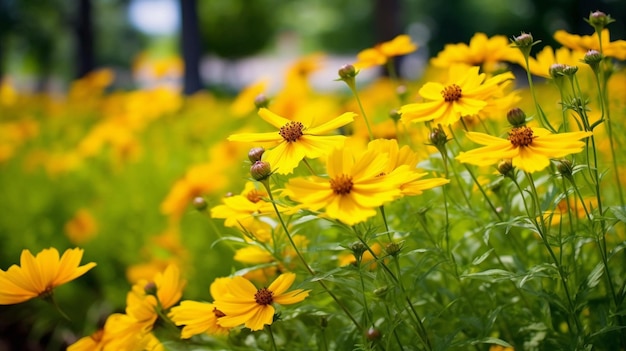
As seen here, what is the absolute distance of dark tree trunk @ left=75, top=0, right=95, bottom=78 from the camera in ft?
27.2

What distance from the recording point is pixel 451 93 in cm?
72

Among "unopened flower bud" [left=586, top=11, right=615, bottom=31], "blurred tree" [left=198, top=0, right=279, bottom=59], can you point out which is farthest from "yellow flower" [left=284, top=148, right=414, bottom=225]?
"blurred tree" [left=198, top=0, right=279, bottom=59]

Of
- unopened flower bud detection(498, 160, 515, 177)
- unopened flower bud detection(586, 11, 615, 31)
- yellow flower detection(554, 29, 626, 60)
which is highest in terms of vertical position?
unopened flower bud detection(586, 11, 615, 31)

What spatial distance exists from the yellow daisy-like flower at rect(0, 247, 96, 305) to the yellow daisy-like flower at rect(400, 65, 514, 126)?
402 millimetres

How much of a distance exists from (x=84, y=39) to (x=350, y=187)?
28.3ft

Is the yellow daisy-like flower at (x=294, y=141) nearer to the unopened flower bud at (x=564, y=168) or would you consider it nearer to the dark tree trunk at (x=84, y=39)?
the unopened flower bud at (x=564, y=168)

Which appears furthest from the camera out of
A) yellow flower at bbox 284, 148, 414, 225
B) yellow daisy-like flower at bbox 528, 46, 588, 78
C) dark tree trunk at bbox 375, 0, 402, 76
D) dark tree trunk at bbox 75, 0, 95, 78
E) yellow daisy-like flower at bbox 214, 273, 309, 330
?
dark tree trunk at bbox 75, 0, 95, 78

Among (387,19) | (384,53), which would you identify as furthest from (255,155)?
(387,19)

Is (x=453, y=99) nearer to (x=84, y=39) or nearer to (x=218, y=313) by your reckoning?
(x=218, y=313)

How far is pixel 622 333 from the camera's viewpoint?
0.74 meters

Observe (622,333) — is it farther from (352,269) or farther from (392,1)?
(392,1)

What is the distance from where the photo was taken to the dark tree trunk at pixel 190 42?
5559 millimetres

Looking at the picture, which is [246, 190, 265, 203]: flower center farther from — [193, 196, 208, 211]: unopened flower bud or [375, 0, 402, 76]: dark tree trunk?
[375, 0, 402, 76]: dark tree trunk

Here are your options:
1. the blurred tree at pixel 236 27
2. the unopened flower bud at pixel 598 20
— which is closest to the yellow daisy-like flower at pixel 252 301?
the unopened flower bud at pixel 598 20
